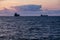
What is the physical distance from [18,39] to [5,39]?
7.25 feet

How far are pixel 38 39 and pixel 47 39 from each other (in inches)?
63.3

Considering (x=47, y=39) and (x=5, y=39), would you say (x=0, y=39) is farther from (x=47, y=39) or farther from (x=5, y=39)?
(x=47, y=39)

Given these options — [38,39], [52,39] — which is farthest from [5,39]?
[52,39]

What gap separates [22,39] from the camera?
33.8m

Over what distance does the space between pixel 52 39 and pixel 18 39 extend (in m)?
5.66

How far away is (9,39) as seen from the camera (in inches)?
Answer: 1326

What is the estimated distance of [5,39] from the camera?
33719mm

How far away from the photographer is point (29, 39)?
34.1m

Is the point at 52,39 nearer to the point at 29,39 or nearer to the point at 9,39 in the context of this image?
the point at 29,39

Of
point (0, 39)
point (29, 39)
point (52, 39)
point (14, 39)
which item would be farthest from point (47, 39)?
point (0, 39)

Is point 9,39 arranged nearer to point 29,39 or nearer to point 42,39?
point 29,39

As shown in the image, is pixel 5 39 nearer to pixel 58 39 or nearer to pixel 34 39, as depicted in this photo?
pixel 34 39

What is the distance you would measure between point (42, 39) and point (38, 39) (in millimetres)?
699

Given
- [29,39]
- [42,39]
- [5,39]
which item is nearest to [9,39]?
[5,39]
